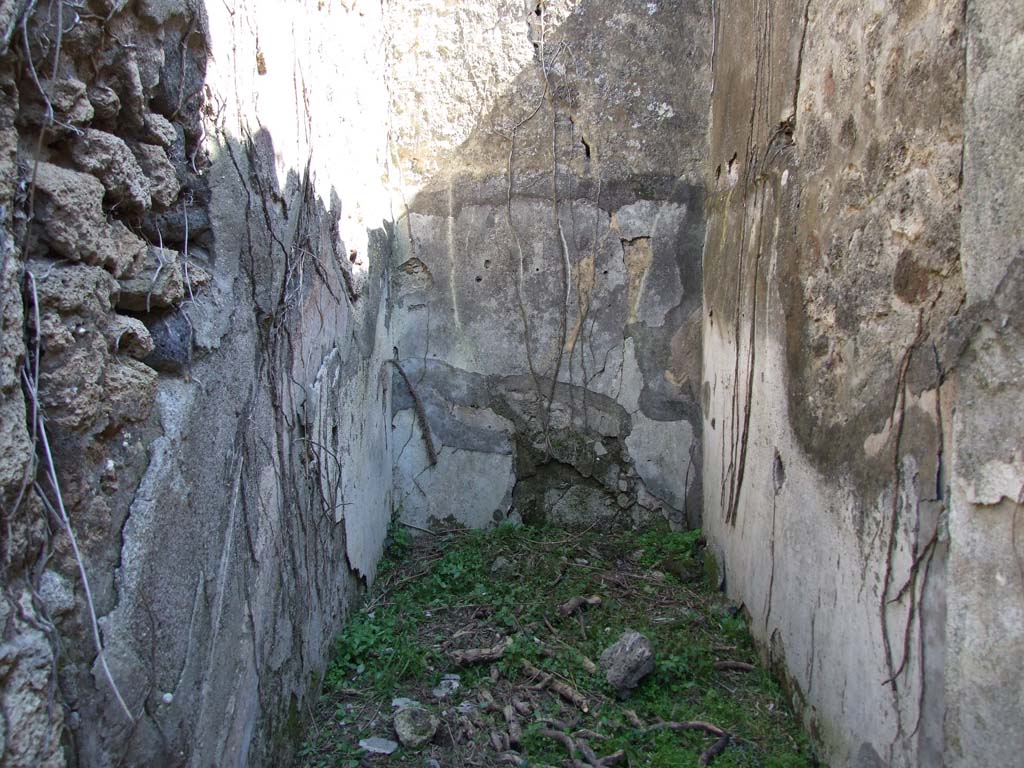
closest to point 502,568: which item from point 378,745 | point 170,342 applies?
point 378,745

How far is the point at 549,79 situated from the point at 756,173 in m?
1.38

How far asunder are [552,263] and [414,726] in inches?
93.1

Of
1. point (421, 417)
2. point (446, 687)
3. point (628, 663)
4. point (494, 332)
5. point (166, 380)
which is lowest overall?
point (446, 687)

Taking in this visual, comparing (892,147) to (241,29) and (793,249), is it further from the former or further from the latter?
(241,29)

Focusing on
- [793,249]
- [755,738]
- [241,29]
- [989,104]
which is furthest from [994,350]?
[241,29]

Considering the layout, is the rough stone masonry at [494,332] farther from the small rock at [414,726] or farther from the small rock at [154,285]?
the small rock at [414,726]

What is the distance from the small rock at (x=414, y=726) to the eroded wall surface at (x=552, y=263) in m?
1.69

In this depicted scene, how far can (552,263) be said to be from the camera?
3.93m

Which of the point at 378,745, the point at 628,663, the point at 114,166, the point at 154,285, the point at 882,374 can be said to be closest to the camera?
the point at 114,166

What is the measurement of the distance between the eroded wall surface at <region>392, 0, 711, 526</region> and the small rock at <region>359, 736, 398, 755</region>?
1768mm

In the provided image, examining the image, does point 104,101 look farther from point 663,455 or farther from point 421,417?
point 663,455

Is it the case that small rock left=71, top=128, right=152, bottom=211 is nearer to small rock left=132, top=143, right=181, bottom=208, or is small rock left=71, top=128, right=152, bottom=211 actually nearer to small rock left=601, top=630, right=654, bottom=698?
small rock left=132, top=143, right=181, bottom=208

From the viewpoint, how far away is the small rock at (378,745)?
2.38m

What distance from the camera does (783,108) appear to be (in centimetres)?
271
